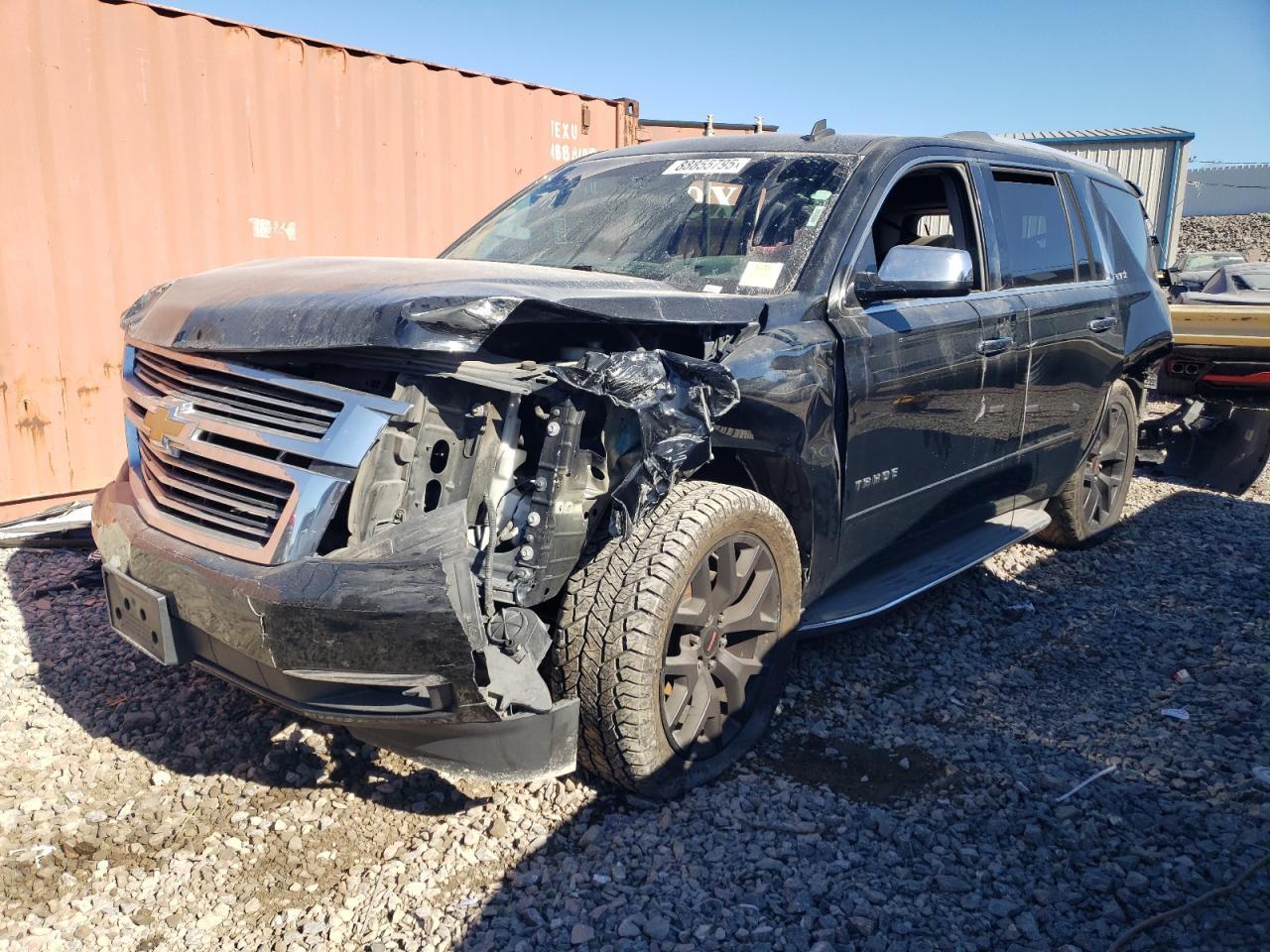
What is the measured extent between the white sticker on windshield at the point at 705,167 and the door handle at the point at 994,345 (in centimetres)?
117

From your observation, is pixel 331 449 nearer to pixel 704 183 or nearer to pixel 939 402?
pixel 704 183

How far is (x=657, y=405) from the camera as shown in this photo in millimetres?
2580

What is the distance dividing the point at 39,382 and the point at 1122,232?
6.00 meters

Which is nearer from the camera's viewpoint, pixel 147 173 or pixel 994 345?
pixel 994 345

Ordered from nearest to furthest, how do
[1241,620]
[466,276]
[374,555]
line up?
[374,555] < [466,276] < [1241,620]

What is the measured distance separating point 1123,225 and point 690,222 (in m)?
3.14

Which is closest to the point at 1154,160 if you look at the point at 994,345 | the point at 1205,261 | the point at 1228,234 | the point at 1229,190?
the point at 1205,261

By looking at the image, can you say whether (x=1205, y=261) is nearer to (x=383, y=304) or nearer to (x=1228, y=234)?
(x=1228, y=234)

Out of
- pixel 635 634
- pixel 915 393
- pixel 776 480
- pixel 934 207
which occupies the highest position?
pixel 934 207

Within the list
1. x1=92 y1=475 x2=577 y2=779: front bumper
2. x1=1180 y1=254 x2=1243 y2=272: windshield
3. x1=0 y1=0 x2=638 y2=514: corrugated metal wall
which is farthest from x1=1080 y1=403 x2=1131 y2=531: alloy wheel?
x1=1180 y1=254 x2=1243 y2=272: windshield

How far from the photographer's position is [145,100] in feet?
19.2

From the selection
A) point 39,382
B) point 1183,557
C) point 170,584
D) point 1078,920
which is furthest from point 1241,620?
point 39,382

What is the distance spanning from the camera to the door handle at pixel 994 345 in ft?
13.0

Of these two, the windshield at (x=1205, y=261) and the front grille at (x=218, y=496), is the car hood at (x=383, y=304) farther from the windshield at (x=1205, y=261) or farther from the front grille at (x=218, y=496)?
the windshield at (x=1205, y=261)
